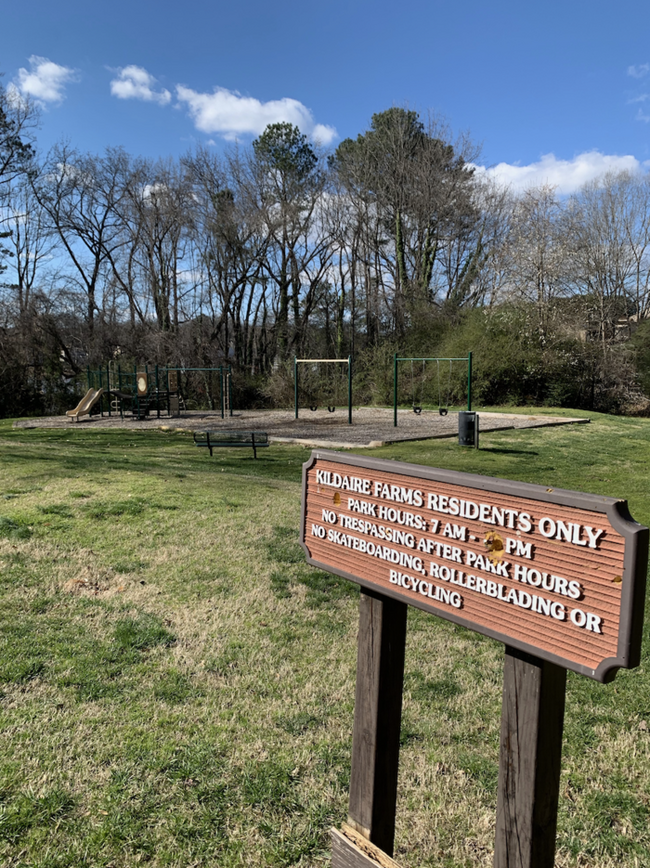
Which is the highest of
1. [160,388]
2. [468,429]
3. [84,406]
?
[160,388]

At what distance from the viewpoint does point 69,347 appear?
28.8 metres

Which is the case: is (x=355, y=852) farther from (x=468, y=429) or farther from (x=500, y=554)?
(x=468, y=429)

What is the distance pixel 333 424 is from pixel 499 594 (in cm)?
1812

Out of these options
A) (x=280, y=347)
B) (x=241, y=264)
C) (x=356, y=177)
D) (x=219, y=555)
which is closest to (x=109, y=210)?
(x=241, y=264)

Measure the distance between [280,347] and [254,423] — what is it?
13241 millimetres

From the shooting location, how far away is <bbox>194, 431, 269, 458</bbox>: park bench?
11.8 metres

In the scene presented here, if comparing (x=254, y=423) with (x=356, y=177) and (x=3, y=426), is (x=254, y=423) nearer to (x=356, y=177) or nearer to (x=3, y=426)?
(x=3, y=426)

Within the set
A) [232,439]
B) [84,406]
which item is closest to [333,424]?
[232,439]

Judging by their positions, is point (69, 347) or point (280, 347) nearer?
point (69, 347)

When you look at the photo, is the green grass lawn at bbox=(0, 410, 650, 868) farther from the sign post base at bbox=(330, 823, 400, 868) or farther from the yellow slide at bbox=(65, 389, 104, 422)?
the yellow slide at bbox=(65, 389, 104, 422)

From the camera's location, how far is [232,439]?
12.2 metres

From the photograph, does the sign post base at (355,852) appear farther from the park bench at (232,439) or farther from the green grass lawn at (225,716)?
the park bench at (232,439)

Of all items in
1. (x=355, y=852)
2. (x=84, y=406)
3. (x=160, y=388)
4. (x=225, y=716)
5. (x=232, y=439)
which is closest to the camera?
(x=355, y=852)

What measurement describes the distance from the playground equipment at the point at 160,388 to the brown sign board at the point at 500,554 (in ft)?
72.5
